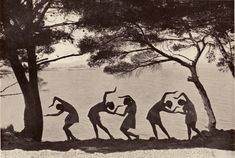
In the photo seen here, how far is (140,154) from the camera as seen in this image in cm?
536

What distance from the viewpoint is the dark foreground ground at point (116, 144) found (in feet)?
19.2

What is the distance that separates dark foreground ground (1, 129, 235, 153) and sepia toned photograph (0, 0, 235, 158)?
0.05 ft

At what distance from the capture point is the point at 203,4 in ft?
20.5

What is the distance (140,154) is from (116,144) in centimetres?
79

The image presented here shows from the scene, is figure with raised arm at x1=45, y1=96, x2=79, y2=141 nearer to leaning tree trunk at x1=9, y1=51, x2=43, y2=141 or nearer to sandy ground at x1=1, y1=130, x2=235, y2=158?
sandy ground at x1=1, y1=130, x2=235, y2=158

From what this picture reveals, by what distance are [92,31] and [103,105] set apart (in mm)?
1091

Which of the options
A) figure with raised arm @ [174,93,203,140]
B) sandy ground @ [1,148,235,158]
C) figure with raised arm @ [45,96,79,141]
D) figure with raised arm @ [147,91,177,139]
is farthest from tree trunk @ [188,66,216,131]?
figure with raised arm @ [45,96,79,141]

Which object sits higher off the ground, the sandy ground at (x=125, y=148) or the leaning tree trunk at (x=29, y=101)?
A: the leaning tree trunk at (x=29, y=101)

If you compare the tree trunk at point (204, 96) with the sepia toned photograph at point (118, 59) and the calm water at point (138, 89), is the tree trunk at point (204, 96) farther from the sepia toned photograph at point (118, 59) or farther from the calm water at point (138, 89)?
the calm water at point (138, 89)

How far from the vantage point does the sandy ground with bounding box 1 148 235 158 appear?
530cm

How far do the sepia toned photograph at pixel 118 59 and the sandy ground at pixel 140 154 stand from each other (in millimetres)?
12

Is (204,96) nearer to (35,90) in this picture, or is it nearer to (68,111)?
(68,111)

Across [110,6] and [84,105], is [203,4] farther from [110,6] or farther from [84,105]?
[84,105]

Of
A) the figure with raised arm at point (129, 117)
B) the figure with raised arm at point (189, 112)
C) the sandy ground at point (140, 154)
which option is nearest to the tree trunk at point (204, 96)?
the figure with raised arm at point (189, 112)
